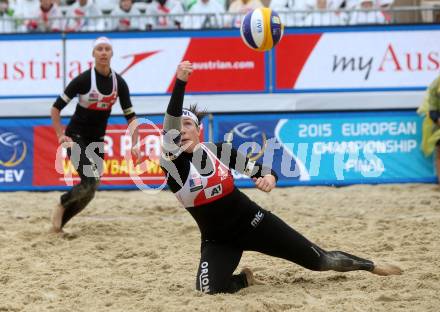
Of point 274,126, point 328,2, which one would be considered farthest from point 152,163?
point 328,2

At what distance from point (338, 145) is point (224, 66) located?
90.3 inches

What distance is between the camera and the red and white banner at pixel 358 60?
37.5 ft

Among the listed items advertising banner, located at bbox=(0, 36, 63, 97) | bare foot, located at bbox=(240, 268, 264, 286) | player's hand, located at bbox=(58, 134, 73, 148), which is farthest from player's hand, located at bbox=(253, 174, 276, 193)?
advertising banner, located at bbox=(0, 36, 63, 97)

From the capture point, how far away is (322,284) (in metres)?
5.14

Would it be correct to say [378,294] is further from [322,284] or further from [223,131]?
[223,131]

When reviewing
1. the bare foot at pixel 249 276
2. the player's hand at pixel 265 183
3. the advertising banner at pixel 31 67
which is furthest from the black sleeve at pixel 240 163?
the advertising banner at pixel 31 67

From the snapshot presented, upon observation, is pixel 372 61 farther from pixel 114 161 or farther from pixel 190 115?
pixel 190 115

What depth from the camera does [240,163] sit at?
5.08 m

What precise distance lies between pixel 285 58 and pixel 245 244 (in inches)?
273

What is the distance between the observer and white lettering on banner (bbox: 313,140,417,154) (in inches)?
427

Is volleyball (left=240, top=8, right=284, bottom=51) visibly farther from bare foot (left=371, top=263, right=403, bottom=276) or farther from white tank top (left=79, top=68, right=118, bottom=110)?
bare foot (left=371, top=263, right=403, bottom=276)

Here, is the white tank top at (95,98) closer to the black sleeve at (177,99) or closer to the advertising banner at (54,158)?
the black sleeve at (177,99)

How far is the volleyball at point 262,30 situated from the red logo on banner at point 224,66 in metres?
4.41

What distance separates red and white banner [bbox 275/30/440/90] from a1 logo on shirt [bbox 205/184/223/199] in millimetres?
6844
